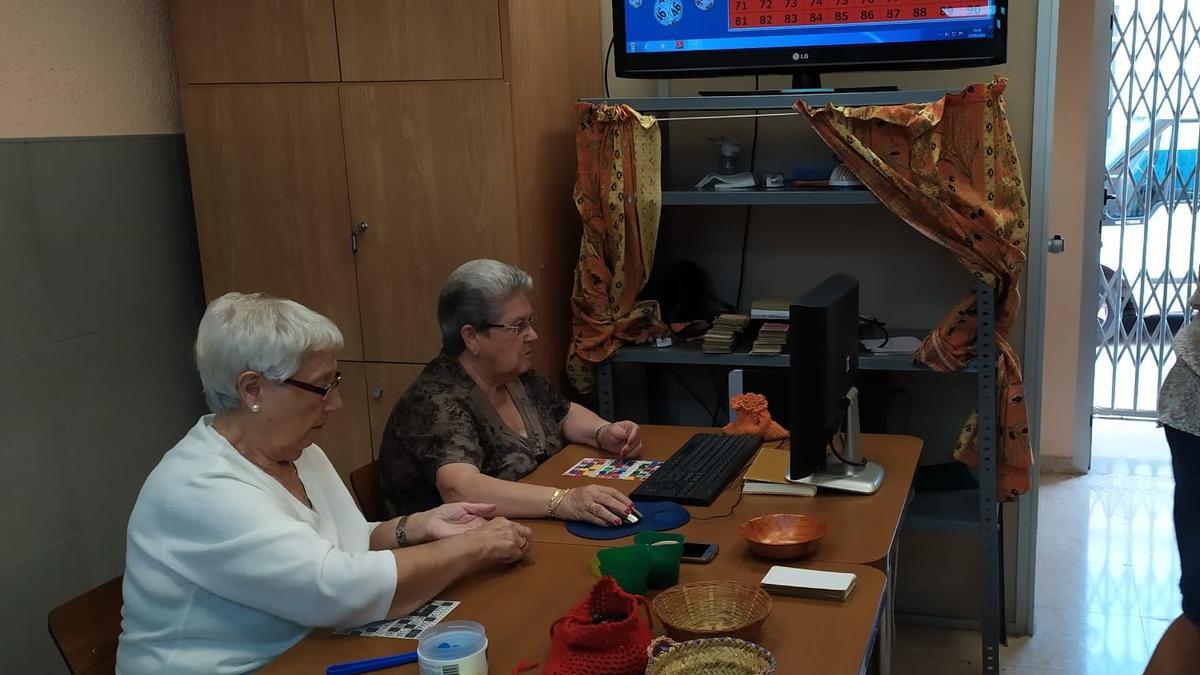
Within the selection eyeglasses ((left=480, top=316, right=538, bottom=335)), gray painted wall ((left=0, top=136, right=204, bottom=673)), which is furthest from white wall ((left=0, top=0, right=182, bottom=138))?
eyeglasses ((left=480, top=316, right=538, bottom=335))

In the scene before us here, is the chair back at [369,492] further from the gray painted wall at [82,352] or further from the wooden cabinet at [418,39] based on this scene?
the wooden cabinet at [418,39]

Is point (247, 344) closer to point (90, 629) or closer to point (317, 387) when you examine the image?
point (317, 387)

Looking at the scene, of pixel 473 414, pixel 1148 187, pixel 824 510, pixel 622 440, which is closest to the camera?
pixel 824 510

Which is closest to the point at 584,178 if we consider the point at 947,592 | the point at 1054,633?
the point at 947,592

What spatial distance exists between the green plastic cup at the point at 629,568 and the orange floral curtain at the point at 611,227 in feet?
4.13

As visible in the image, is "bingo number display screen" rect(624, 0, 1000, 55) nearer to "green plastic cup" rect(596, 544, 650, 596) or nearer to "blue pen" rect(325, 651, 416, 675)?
"green plastic cup" rect(596, 544, 650, 596)

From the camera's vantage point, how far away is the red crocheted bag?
1487 mm

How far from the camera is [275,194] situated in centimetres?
297

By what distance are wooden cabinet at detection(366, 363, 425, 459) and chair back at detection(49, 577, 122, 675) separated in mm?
1206

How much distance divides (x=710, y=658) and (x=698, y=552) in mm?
446

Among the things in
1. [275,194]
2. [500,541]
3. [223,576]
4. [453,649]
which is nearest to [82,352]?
[275,194]

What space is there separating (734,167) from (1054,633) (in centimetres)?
173

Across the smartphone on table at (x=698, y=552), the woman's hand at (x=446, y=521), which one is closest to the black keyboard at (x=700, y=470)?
the smartphone on table at (x=698, y=552)

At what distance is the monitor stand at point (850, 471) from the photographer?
2260mm
